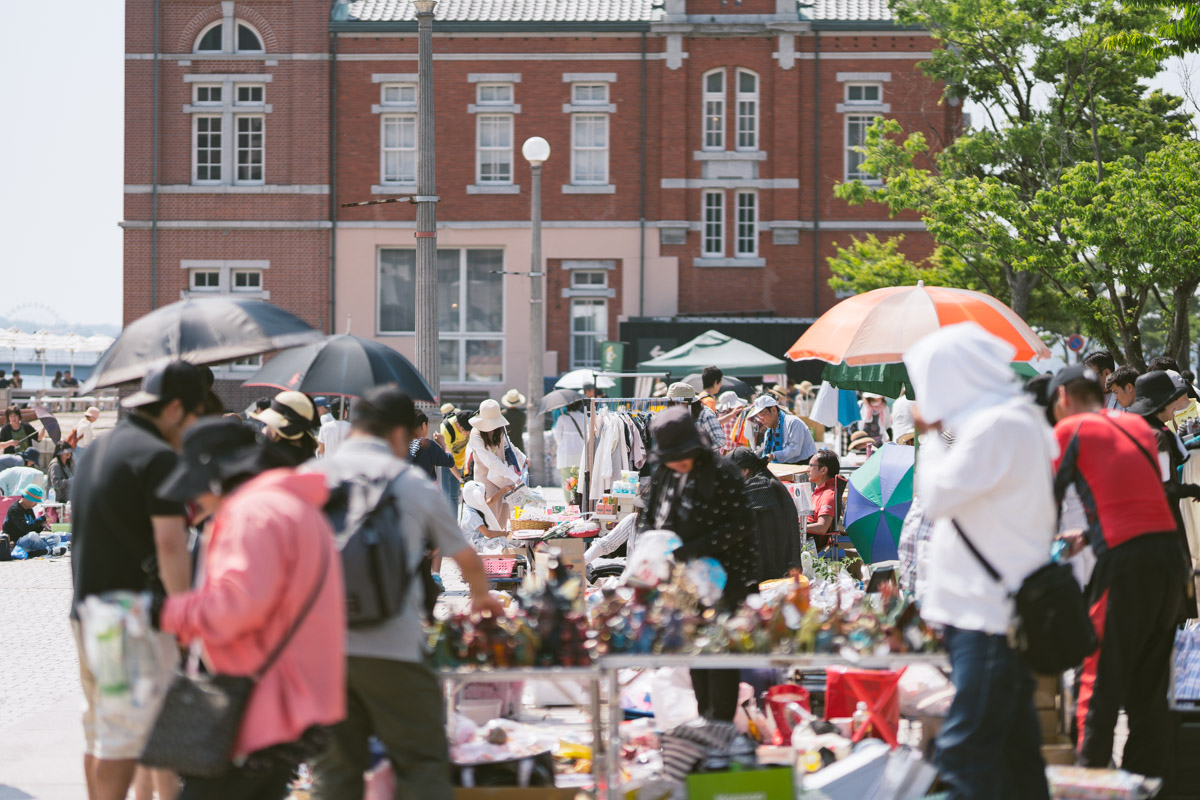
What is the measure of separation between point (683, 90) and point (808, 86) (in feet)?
10.5

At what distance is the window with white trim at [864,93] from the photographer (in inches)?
1332

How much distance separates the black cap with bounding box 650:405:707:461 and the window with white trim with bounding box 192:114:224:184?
99.7 ft

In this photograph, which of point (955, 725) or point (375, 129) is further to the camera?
point (375, 129)

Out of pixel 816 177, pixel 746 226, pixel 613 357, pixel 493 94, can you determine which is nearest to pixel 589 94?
pixel 493 94

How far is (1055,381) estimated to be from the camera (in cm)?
607

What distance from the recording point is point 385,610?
462 cm

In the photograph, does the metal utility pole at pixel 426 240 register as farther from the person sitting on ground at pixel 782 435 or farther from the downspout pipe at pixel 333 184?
the downspout pipe at pixel 333 184

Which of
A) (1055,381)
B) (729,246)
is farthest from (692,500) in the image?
(729,246)

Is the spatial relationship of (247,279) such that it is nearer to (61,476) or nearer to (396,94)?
(396,94)

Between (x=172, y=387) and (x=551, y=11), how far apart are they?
30.9m

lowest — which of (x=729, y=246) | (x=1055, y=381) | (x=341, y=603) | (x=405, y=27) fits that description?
(x=341, y=603)

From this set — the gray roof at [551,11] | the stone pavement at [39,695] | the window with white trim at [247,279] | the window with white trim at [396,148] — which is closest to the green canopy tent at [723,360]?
the window with white trim at [396,148]

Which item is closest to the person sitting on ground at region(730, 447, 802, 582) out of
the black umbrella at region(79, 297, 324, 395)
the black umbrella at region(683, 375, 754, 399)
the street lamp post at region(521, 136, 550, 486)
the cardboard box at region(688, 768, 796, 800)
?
the black umbrella at region(79, 297, 324, 395)

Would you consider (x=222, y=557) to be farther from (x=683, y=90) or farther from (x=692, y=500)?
(x=683, y=90)
